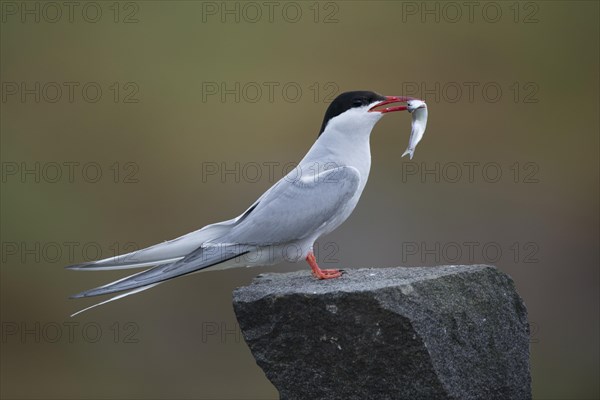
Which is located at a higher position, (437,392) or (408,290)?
(408,290)

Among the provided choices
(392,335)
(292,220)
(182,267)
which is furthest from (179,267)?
(392,335)

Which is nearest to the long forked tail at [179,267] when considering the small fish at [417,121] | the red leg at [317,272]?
the red leg at [317,272]

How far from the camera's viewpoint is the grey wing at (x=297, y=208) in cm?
506

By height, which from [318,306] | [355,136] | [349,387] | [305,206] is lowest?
[349,387]

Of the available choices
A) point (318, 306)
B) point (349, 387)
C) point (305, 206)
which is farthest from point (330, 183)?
point (349, 387)

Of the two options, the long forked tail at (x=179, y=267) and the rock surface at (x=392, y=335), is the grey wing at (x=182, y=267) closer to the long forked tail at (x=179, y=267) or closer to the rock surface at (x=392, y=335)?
→ the long forked tail at (x=179, y=267)

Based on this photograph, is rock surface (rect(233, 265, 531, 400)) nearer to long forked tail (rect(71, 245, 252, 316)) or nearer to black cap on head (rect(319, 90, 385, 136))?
long forked tail (rect(71, 245, 252, 316))

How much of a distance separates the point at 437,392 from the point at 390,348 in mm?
342

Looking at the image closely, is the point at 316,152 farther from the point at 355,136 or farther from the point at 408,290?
the point at 408,290

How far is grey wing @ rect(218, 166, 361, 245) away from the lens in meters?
5.06

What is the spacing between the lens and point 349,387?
4.79 m

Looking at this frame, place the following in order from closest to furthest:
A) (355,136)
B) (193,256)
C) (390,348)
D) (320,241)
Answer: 1. (390,348)
2. (193,256)
3. (355,136)
4. (320,241)

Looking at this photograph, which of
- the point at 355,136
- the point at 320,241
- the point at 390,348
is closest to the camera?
the point at 390,348

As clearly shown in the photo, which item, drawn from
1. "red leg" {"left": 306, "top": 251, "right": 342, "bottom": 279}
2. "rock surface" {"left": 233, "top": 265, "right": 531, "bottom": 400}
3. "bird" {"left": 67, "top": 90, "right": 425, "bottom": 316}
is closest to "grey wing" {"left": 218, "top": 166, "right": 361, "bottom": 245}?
"bird" {"left": 67, "top": 90, "right": 425, "bottom": 316}
